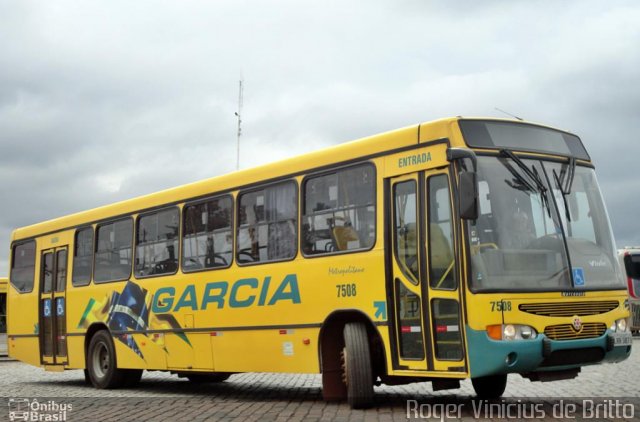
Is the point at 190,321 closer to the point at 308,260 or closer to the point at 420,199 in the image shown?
the point at 308,260

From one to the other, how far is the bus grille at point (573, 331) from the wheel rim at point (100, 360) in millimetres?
9741

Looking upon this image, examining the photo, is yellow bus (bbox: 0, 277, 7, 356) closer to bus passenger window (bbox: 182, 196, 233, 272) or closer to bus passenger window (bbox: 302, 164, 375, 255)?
bus passenger window (bbox: 182, 196, 233, 272)

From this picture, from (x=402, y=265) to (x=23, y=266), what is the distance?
1213 cm

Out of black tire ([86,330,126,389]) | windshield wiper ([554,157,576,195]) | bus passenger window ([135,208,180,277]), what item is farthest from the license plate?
black tire ([86,330,126,389])

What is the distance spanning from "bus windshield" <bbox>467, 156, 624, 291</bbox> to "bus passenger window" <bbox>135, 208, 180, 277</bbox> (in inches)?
255

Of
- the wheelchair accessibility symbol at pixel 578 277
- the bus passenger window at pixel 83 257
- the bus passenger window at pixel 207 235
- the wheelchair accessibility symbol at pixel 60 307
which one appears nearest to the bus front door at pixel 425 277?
the wheelchair accessibility symbol at pixel 578 277

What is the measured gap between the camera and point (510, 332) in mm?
9477

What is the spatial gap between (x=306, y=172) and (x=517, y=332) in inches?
157

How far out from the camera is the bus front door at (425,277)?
984 cm

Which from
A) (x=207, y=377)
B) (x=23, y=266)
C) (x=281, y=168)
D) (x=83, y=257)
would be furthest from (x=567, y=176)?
(x=23, y=266)

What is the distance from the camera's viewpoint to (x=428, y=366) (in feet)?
32.9

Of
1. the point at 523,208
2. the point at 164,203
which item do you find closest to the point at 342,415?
the point at 523,208

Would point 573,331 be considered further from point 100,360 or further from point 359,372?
point 100,360

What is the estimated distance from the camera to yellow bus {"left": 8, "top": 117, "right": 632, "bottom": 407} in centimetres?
969
